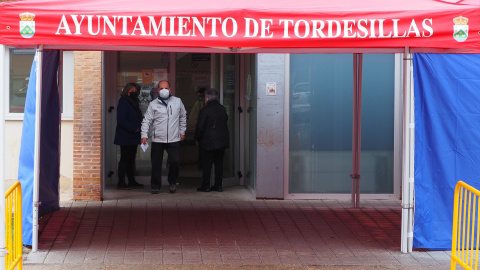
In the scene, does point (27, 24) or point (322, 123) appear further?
point (322, 123)

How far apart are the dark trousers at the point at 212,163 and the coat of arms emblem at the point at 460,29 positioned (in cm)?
539

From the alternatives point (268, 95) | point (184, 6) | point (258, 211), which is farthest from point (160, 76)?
point (184, 6)

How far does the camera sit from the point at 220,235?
9.12 meters

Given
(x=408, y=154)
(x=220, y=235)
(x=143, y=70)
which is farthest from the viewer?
(x=143, y=70)

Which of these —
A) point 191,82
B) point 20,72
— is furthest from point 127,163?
point 20,72

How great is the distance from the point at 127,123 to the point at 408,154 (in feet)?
16.7

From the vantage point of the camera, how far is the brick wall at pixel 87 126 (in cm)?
1099

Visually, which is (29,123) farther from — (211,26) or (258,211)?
(258,211)

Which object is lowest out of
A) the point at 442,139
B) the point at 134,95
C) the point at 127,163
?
the point at 127,163

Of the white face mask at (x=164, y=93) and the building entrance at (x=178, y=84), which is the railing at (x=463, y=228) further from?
the building entrance at (x=178, y=84)

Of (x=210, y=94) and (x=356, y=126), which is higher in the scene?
(x=210, y=94)

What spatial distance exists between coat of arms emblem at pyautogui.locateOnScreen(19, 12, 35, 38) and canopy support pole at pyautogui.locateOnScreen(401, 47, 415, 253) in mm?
3811

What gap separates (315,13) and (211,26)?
99 cm

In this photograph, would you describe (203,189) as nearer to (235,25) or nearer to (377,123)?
(377,123)
